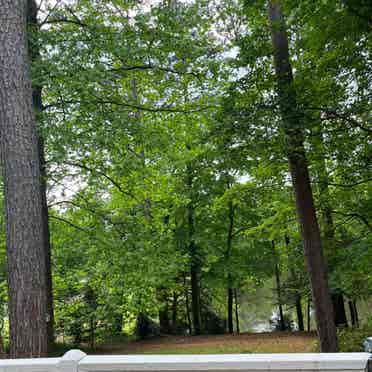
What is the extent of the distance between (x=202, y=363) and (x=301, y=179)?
16.4 ft

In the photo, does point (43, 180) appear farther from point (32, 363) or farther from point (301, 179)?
point (32, 363)

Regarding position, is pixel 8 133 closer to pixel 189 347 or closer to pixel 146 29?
pixel 146 29

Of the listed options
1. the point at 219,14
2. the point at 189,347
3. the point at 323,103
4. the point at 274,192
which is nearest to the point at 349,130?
the point at 323,103

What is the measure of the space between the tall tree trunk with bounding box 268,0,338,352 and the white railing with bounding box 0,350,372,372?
3992mm

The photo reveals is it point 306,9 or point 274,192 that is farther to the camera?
point 274,192

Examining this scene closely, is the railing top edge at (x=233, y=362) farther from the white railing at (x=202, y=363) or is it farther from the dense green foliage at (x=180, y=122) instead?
the dense green foliage at (x=180, y=122)

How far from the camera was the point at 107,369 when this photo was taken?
3.32 meters

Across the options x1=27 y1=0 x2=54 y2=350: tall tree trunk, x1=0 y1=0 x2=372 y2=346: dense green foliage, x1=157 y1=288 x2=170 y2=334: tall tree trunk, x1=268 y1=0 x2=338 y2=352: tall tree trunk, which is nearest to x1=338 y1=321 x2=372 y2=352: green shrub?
x1=268 y1=0 x2=338 y2=352: tall tree trunk

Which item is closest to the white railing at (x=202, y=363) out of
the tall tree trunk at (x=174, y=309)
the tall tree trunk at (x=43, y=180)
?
the tall tree trunk at (x=43, y=180)

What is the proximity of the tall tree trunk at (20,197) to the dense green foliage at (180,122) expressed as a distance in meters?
1.66

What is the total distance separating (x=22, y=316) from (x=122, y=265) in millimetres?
4534

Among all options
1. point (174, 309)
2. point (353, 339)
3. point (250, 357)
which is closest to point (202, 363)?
point (250, 357)

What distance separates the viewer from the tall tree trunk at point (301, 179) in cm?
669

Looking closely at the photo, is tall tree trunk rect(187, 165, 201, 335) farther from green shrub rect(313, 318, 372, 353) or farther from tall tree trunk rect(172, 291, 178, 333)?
green shrub rect(313, 318, 372, 353)
